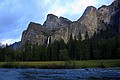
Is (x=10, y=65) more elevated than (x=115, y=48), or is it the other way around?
(x=115, y=48)

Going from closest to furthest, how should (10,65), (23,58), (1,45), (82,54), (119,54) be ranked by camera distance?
(10,65), (119,54), (82,54), (23,58), (1,45)

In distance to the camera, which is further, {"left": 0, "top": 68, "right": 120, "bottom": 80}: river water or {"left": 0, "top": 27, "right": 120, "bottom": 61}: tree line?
{"left": 0, "top": 27, "right": 120, "bottom": 61}: tree line

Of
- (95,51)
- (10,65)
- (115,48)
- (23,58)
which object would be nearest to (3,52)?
(23,58)

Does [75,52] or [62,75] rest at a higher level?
[75,52]

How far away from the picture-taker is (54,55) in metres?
164

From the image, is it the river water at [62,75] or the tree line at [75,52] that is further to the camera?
the tree line at [75,52]

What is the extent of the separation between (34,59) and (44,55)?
7.37 metres

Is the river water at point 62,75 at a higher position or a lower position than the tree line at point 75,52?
lower

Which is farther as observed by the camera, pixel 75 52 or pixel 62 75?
pixel 75 52

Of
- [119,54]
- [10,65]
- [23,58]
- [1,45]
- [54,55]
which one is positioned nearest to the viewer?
[10,65]

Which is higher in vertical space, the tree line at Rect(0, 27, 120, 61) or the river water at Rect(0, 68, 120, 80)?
the tree line at Rect(0, 27, 120, 61)

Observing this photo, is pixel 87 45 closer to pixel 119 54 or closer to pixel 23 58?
pixel 119 54

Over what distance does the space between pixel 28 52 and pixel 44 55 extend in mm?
15318

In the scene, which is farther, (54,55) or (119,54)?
(54,55)
